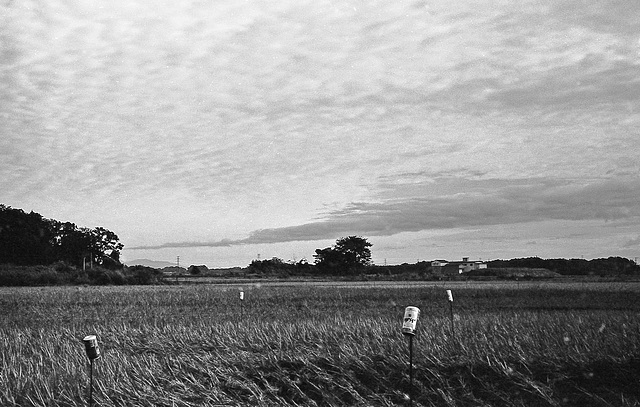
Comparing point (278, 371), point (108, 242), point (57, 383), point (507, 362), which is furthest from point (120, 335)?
point (108, 242)

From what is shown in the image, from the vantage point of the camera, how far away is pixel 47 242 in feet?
351

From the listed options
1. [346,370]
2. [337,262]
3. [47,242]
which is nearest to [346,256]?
[337,262]

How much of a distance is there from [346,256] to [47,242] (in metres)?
49.3

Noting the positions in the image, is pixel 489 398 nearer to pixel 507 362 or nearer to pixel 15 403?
pixel 507 362

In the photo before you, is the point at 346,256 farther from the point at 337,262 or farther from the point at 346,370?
the point at 346,370

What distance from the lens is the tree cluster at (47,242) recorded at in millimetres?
101500

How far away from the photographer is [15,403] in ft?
35.0

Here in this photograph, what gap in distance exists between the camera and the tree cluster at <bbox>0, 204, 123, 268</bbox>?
101500 mm

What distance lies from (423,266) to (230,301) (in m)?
124

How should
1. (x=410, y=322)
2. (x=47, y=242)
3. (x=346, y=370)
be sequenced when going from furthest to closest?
(x=47, y=242) < (x=346, y=370) < (x=410, y=322)

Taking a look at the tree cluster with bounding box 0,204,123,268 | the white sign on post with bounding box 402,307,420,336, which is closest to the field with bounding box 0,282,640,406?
the white sign on post with bounding box 402,307,420,336

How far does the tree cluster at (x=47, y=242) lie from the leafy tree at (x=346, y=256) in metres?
35.8

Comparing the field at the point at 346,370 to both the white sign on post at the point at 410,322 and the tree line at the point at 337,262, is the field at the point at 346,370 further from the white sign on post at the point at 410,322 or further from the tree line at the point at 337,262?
the tree line at the point at 337,262

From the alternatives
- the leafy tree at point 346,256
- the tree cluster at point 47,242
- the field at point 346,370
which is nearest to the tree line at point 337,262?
the leafy tree at point 346,256
